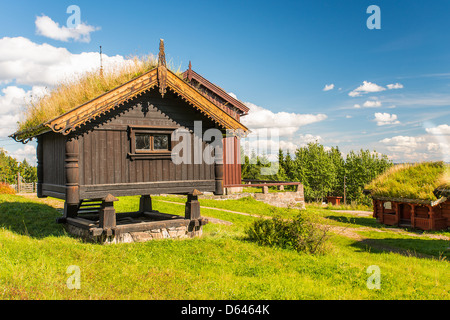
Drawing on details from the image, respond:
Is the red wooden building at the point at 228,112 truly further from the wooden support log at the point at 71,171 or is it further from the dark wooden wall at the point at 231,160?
the wooden support log at the point at 71,171

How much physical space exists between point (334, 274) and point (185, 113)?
748 centimetres

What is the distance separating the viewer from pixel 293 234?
1180 cm

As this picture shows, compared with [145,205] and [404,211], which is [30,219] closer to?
[145,205]

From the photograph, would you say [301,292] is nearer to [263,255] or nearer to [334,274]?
[334,274]

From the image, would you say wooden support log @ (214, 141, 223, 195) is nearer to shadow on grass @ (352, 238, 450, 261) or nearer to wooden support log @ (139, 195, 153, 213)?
wooden support log @ (139, 195, 153, 213)

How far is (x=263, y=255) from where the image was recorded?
10453 millimetres

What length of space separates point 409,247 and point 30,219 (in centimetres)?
1639

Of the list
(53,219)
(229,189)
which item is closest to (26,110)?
(53,219)

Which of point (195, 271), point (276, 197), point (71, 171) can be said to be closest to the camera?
point (195, 271)

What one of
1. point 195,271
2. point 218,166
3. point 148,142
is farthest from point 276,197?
point 195,271

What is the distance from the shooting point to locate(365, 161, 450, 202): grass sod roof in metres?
20.7

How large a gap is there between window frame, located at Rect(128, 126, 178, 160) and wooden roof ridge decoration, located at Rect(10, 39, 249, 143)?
104 centimetres

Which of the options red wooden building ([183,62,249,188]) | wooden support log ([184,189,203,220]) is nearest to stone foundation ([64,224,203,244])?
wooden support log ([184,189,203,220])
